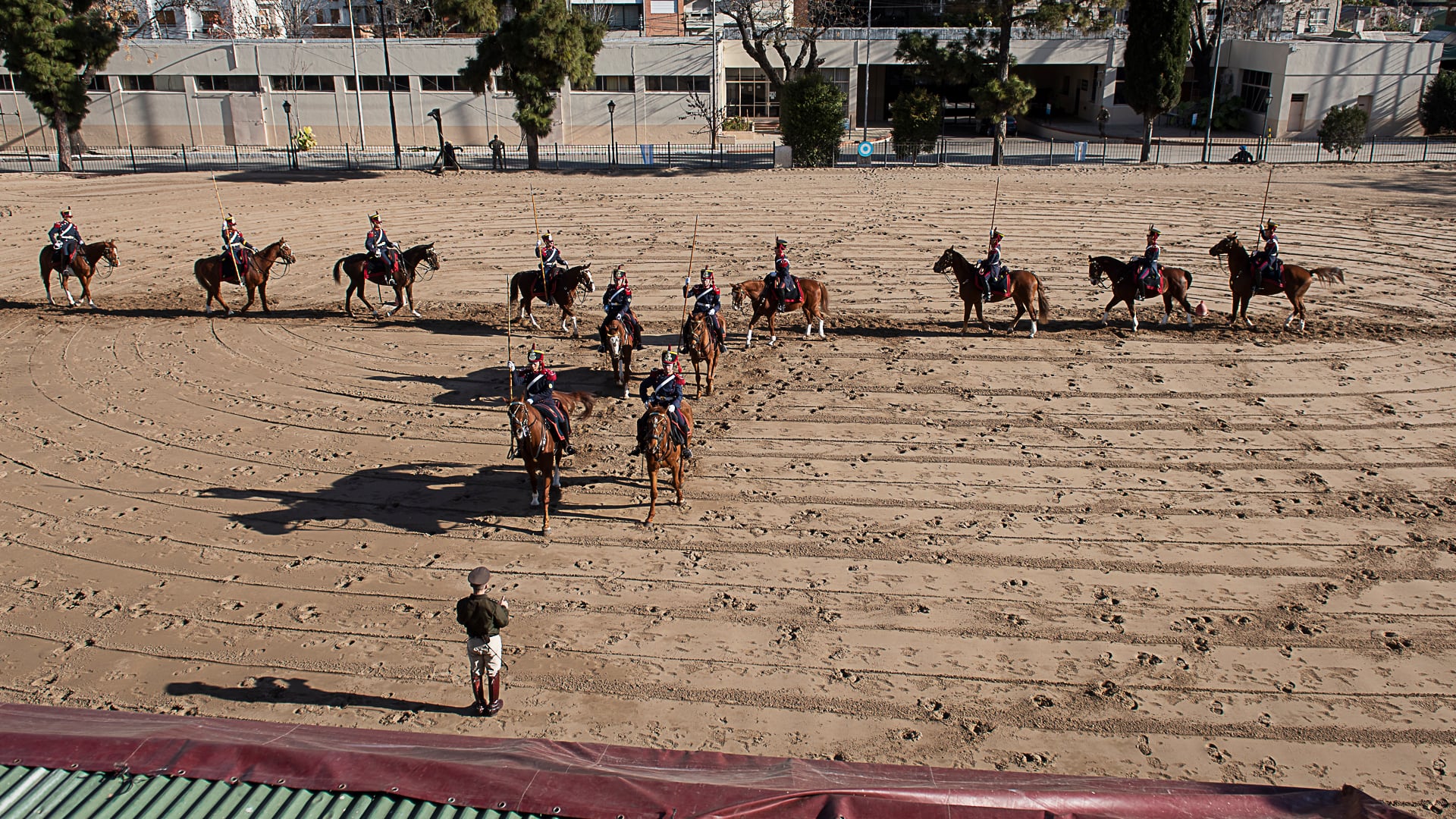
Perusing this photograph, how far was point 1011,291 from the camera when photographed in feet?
67.2

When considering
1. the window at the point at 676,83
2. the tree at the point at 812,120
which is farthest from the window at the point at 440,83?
the tree at the point at 812,120

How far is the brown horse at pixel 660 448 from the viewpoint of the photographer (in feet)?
41.8

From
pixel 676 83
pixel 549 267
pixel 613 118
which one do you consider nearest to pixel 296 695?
pixel 549 267

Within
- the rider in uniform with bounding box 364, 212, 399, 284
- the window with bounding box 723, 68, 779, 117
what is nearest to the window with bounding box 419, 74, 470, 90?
the window with bounding box 723, 68, 779, 117

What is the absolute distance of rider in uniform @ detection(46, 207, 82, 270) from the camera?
2261 centimetres

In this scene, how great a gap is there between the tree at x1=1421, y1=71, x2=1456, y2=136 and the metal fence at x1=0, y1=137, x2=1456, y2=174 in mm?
892

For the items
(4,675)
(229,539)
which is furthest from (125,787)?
(229,539)

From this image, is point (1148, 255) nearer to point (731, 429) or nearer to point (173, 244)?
point (731, 429)

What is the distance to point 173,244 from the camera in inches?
1148

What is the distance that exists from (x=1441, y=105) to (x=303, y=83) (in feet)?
177

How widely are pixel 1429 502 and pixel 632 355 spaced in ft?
42.6

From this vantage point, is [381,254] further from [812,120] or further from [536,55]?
[812,120]

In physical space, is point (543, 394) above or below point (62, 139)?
below

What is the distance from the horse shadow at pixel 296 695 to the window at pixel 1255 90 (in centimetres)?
5028
